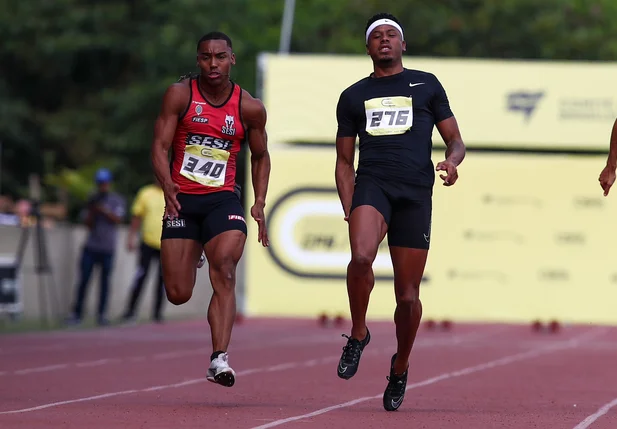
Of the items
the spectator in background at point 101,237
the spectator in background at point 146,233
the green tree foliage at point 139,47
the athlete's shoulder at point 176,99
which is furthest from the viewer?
the green tree foliage at point 139,47

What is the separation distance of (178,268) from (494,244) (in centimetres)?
1501

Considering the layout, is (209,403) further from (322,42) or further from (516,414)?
(322,42)

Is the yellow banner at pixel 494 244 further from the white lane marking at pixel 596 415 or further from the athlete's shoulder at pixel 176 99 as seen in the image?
the athlete's shoulder at pixel 176 99

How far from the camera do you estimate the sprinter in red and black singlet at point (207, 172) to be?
11039 mm

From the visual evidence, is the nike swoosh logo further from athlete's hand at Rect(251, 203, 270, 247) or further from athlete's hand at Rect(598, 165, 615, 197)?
athlete's hand at Rect(598, 165, 615, 197)

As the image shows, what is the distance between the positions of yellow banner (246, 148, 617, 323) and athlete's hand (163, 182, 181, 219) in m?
14.7

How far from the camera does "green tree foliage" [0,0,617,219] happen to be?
4903 centimetres

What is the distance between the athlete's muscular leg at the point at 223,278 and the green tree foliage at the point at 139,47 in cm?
3649

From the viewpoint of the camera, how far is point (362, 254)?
10.4 metres

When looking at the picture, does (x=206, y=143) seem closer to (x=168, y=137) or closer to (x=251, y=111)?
(x=168, y=137)

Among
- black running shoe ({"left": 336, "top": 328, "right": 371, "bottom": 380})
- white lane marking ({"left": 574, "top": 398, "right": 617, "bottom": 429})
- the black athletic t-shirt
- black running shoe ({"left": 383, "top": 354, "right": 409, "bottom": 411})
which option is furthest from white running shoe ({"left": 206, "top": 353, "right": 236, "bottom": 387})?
white lane marking ({"left": 574, "top": 398, "right": 617, "bottom": 429})

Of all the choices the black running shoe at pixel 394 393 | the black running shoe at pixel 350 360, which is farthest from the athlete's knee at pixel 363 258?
the black running shoe at pixel 394 393

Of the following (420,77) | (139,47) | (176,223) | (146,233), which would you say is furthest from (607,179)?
(139,47)

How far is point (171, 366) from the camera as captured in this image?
49.1 feet
